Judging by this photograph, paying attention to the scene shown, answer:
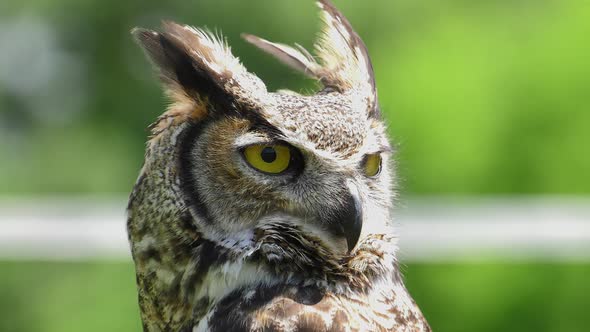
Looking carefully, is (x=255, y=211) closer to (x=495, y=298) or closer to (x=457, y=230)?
(x=457, y=230)

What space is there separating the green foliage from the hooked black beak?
17.7 inches

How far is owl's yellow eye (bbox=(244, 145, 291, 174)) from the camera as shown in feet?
6.71

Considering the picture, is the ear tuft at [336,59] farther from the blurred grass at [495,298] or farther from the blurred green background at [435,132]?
the blurred grass at [495,298]

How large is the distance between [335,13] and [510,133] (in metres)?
6.41

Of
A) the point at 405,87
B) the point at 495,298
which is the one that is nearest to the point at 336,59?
the point at 495,298

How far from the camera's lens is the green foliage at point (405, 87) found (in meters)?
8.34

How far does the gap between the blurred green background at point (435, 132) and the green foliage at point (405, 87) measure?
0.02m

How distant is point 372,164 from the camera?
7.17 ft

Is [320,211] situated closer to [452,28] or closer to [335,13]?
[335,13]

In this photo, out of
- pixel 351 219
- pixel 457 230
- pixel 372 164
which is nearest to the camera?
pixel 351 219

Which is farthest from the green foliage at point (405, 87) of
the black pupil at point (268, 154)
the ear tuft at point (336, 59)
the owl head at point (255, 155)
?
the black pupil at point (268, 154)

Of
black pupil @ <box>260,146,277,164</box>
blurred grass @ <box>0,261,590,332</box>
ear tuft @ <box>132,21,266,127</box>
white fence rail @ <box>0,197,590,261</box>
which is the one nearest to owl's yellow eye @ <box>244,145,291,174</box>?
black pupil @ <box>260,146,277,164</box>

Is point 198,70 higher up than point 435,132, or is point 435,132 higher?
point 435,132

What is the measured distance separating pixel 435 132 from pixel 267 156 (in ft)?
20.8
